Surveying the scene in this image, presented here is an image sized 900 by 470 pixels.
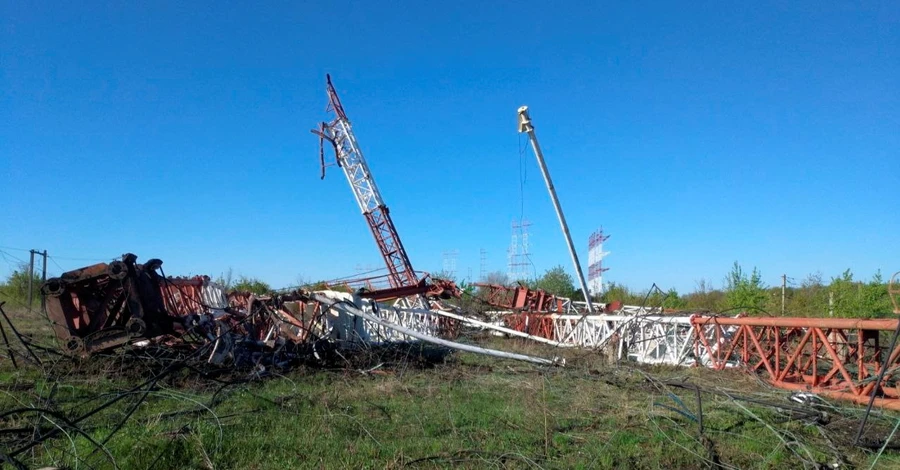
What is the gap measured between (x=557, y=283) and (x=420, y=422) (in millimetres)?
29088

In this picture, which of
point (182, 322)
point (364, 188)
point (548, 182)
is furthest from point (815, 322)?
point (364, 188)

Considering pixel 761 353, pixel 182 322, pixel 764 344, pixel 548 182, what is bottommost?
pixel 182 322

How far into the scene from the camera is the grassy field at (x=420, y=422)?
538cm

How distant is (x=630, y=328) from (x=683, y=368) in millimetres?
1699

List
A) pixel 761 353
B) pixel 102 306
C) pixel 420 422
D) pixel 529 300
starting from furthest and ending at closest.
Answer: pixel 529 300 < pixel 102 306 < pixel 761 353 < pixel 420 422

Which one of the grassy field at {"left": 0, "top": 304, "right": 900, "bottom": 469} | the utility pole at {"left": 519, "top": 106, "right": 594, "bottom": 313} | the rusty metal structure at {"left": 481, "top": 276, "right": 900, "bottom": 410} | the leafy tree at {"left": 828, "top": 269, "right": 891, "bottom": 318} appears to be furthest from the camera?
the leafy tree at {"left": 828, "top": 269, "right": 891, "bottom": 318}

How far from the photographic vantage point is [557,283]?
114ft

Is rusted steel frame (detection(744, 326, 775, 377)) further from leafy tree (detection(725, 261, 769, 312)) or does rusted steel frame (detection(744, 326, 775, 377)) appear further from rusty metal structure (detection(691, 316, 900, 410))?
leafy tree (detection(725, 261, 769, 312))

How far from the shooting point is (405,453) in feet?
18.1

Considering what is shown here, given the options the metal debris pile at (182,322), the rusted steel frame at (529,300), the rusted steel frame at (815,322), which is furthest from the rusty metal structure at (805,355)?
the rusted steel frame at (529,300)

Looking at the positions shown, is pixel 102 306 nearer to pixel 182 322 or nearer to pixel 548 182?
pixel 182 322

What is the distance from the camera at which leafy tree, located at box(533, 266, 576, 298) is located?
34469mm

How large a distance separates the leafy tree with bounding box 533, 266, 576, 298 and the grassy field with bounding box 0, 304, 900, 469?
2438 centimetres

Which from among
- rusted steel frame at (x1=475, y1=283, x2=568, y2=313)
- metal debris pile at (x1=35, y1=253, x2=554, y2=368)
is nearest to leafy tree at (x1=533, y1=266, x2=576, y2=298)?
rusted steel frame at (x1=475, y1=283, x2=568, y2=313)
